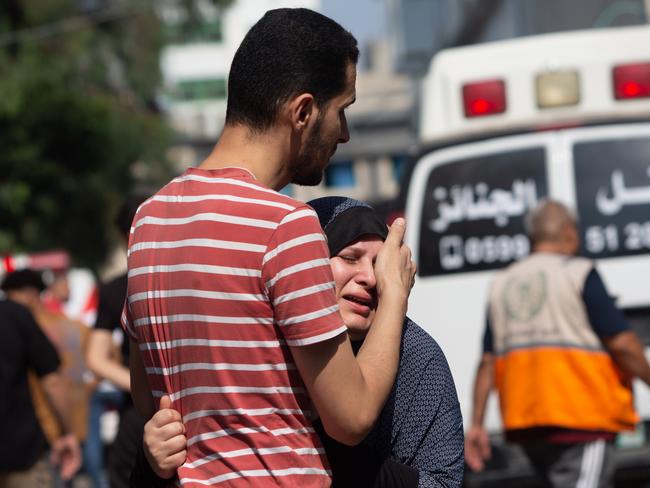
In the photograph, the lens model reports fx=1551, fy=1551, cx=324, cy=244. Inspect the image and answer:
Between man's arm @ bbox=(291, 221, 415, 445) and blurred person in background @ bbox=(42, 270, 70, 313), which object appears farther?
blurred person in background @ bbox=(42, 270, 70, 313)

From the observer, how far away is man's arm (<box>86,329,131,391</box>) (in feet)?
21.2

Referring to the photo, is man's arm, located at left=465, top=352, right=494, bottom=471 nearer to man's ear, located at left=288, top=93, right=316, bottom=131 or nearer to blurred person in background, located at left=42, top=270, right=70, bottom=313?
man's ear, located at left=288, top=93, right=316, bottom=131

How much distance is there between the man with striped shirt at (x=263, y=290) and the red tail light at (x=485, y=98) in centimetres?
539

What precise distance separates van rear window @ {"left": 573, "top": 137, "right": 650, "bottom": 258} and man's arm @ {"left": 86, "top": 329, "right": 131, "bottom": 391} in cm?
241

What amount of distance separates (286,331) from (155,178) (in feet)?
103

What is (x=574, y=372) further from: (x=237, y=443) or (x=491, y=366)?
(x=237, y=443)

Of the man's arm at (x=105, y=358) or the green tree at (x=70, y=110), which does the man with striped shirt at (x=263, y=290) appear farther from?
the green tree at (x=70, y=110)

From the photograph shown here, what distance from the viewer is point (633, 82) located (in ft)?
26.6

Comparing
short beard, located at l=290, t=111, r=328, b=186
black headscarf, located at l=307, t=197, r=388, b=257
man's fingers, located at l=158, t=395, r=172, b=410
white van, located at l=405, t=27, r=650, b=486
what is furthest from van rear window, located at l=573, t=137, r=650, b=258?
man's fingers, located at l=158, t=395, r=172, b=410

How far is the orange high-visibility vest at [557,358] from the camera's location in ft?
20.0

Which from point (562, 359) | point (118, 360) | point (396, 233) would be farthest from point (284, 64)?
point (118, 360)

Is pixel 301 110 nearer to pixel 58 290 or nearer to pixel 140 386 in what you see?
pixel 140 386

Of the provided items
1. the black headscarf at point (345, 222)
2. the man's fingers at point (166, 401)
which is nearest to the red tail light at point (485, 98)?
the black headscarf at point (345, 222)

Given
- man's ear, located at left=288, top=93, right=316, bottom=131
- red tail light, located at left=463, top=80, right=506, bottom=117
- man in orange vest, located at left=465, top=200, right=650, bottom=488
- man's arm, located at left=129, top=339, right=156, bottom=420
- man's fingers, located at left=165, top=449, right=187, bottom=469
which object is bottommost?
man in orange vest, located at left=465, top=200, right=650, bottom=488
